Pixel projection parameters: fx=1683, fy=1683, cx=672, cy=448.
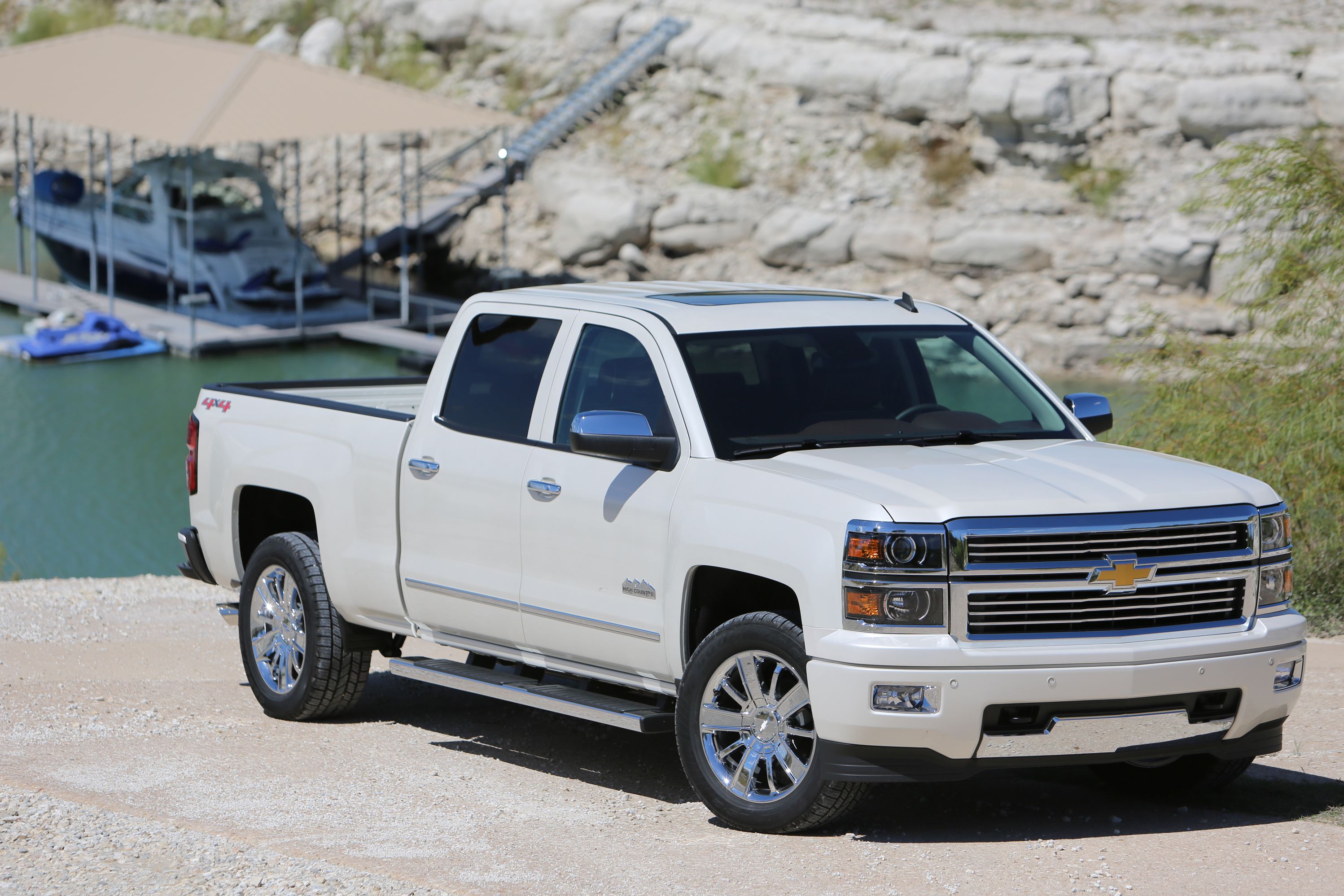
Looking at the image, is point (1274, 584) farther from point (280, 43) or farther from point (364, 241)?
point (280, 43)

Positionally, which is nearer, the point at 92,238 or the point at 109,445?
the point at 109,445

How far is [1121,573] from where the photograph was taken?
5.71 m

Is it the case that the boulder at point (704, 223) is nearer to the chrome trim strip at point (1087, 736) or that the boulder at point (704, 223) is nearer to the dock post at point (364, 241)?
the dock post at point (364, 241)

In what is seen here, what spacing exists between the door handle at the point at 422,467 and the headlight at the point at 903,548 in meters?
2.40

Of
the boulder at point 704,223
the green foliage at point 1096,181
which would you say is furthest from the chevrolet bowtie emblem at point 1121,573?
the boulder at point 704,223

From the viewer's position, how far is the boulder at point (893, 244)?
32562 millimetres

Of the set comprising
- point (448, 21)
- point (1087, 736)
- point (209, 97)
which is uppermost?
point (448, 21)

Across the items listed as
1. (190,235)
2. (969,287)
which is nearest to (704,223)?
(969,287)

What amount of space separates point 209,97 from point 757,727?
25.7m

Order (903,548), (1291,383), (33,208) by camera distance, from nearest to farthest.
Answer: (903,548) → (1291,383) → (33,208)

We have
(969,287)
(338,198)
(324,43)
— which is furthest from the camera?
(324,43)

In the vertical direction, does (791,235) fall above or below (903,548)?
below

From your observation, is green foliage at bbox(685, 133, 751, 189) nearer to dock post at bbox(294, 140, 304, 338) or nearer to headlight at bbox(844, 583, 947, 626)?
dock post at bbox(294, 140, 304, 338)

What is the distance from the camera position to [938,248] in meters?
32.2
